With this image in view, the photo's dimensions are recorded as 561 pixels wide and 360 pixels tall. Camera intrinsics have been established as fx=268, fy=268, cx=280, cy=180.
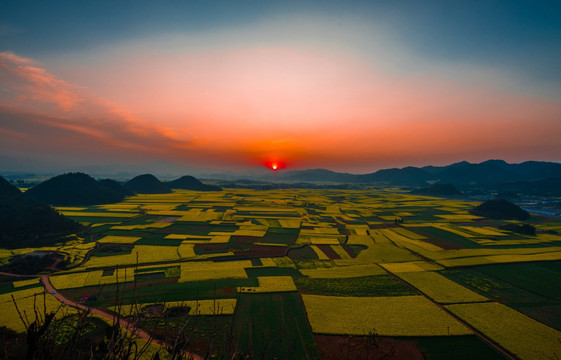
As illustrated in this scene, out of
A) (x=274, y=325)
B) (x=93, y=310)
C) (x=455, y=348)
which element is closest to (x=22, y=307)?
(x=93, y=310)

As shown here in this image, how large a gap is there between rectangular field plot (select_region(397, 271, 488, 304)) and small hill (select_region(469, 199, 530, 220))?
262 feet

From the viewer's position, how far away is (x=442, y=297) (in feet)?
121

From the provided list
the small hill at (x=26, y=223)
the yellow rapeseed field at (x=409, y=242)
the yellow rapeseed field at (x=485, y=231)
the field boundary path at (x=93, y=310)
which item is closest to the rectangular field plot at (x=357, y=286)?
the field boundary path at (x=93, y=310)

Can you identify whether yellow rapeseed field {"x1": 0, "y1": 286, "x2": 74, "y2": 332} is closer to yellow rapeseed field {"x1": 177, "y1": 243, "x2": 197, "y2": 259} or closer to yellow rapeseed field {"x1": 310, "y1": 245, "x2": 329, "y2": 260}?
yellow rapeseed field {"x1": 177, "y1": 243, "x2": 197, "y2": 259}

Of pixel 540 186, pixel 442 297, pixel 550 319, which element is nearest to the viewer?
pixel 550 319

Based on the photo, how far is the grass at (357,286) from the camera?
3800 centimetres

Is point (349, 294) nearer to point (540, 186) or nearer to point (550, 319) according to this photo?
point (550, 319)

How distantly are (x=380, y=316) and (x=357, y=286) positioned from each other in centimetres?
817

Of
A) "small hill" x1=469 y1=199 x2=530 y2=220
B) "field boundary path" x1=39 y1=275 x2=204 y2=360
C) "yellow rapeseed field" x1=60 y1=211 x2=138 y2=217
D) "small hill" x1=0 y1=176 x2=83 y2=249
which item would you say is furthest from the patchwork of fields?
"small hill" x1=469 y1=199 x2=530 y2=220

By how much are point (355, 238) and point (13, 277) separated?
67014mm

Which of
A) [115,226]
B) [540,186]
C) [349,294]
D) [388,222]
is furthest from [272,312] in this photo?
[540,186]

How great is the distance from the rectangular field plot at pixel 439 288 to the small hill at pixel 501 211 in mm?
79798

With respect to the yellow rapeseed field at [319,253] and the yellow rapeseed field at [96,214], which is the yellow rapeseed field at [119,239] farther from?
the yellow rapeseed field at [319,253]

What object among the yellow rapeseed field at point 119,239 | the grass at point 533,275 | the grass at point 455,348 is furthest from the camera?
the yellow rapeseed field at point 119,239
